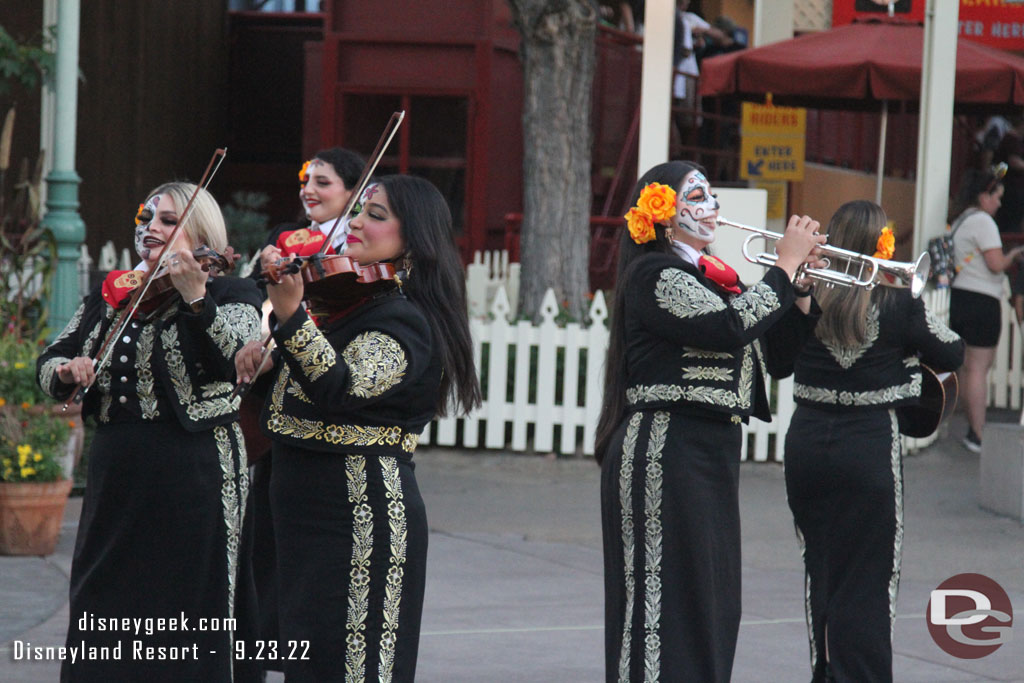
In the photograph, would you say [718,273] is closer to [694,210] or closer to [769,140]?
[694,210]

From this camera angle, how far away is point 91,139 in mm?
14055

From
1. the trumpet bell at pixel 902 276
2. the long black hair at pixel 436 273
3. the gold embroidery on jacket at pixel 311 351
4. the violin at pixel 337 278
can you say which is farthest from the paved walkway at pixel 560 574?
the gold embroidery on jacket at pixel 311 351

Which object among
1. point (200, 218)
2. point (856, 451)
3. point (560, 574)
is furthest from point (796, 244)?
point (560, 574)

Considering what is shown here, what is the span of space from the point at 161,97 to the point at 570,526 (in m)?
9.68

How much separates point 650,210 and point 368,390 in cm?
119

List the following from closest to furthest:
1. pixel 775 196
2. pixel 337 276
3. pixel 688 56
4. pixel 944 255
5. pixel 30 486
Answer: pixel 337 276, pixel 30 486, pixel 944 255, pixel 775 196, pixel 688 56

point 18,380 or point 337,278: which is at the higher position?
point 337,278

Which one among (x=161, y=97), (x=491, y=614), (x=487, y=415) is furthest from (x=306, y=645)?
(x=161, y=97)

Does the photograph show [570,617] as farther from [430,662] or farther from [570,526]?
[570,526]

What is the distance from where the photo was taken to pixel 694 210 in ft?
13.6

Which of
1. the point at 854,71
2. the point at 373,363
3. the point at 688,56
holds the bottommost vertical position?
the point at 373,363

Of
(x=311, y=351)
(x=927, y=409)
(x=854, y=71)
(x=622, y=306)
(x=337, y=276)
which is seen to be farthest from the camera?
(x=854, y=71)

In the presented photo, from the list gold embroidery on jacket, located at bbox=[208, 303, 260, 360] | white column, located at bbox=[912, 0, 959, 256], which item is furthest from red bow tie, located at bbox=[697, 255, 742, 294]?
white column, located at bbox=[912, 0, 959, 256]

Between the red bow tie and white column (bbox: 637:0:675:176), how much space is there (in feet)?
18.0
